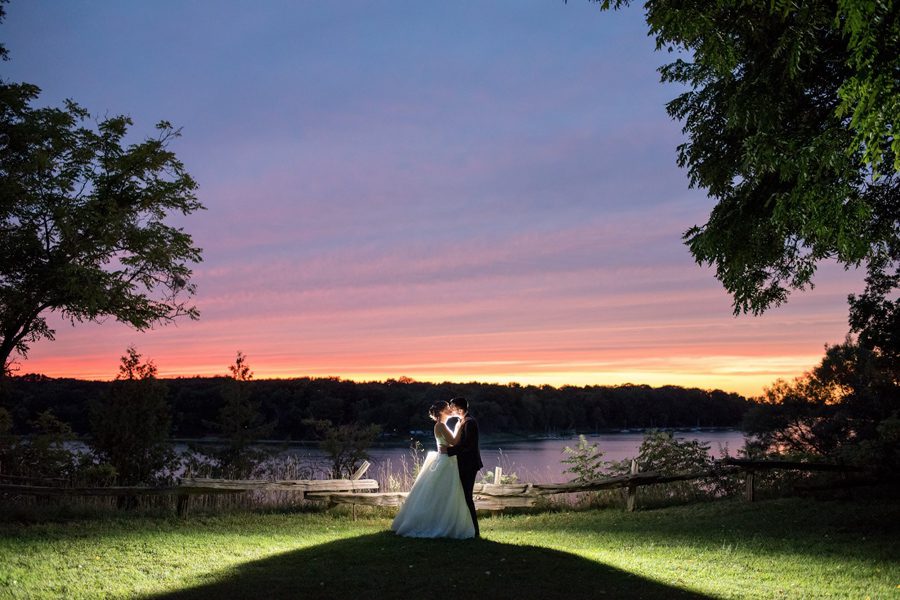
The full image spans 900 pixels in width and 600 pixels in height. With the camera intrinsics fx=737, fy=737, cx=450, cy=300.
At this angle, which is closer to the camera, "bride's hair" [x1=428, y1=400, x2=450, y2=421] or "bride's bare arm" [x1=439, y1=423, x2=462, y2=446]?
"bride's bare arm" [x1=439, y1=423, x2=462, y2=446]

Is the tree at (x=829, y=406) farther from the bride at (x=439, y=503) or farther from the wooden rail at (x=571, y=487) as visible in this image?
the bride at (x=439, y=503)

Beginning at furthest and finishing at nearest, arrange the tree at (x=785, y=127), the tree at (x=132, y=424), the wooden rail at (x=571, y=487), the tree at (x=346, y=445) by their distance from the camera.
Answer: the tree at (x=346, y=445) < the tree at (x=132, y=424) < the wooden rail at (x=571, y=487) < the tree at (x=785, y=127)

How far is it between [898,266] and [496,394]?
31237 mm

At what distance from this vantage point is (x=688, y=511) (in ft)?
46.2

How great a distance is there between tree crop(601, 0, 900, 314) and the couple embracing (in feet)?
14.0

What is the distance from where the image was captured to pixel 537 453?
63250 mm

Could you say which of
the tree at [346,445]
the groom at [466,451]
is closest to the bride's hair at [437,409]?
the groom at [466,451]

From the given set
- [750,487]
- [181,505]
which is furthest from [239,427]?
[750,487]

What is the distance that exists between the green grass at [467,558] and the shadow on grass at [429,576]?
0.02 meters

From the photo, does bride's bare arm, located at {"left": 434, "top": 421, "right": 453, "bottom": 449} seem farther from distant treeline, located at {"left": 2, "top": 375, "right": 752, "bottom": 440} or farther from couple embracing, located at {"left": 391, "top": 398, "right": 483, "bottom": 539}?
distant treeline, located at {"left": 2, "top": 375, "right": 752, "bottom": 440}

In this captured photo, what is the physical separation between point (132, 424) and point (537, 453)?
1949 inches

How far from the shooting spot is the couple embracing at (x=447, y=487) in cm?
1016

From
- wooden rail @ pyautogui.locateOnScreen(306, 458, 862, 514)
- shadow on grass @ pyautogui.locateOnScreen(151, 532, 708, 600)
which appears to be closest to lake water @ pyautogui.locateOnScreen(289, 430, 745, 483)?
wooden rail @ pyautogui.locateOnScreen(306, 458, 862, 514)

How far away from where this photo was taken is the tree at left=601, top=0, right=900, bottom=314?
21.2 feet
